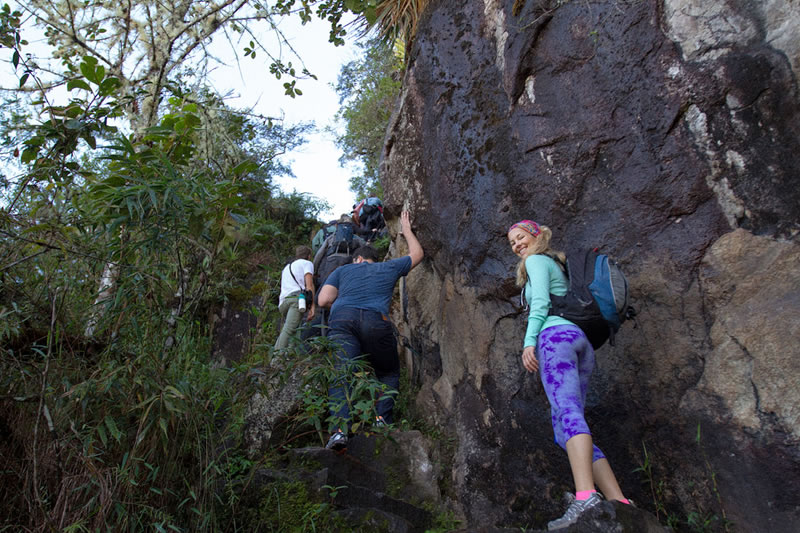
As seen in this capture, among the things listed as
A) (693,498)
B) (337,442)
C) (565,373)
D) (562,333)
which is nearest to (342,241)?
(337,442)

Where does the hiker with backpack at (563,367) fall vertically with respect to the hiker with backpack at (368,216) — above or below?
A: below

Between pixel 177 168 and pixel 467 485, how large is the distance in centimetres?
342

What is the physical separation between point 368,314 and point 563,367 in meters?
2.23

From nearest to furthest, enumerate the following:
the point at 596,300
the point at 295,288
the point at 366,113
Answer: the point at 596,300 → the point at 295,288 → the point at 366,113

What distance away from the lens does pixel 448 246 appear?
604cm

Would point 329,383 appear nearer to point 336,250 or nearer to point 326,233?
point 336,250

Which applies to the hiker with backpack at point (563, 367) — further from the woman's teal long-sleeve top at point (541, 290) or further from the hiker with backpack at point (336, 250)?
the hiker with backpack at point (336, 250)

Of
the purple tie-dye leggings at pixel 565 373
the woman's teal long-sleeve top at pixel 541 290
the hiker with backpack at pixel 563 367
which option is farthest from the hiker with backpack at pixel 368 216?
the purple tie-dye leggings at pixel 565 373

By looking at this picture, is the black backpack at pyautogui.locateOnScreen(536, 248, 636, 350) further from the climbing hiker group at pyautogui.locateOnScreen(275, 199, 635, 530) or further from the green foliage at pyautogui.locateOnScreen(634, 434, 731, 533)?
the green foliage at pyautogui.locateOnScreen(634, 434, 731, 533)

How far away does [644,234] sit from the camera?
4.56 meters

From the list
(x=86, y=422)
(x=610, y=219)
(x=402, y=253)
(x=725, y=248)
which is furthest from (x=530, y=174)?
(x=86, y=422)

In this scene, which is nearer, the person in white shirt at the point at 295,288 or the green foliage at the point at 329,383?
the green foliage at the point at 329,383

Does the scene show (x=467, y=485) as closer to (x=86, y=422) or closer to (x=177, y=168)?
(x=86, y=422)

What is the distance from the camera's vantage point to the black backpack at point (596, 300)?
372 centimetres
